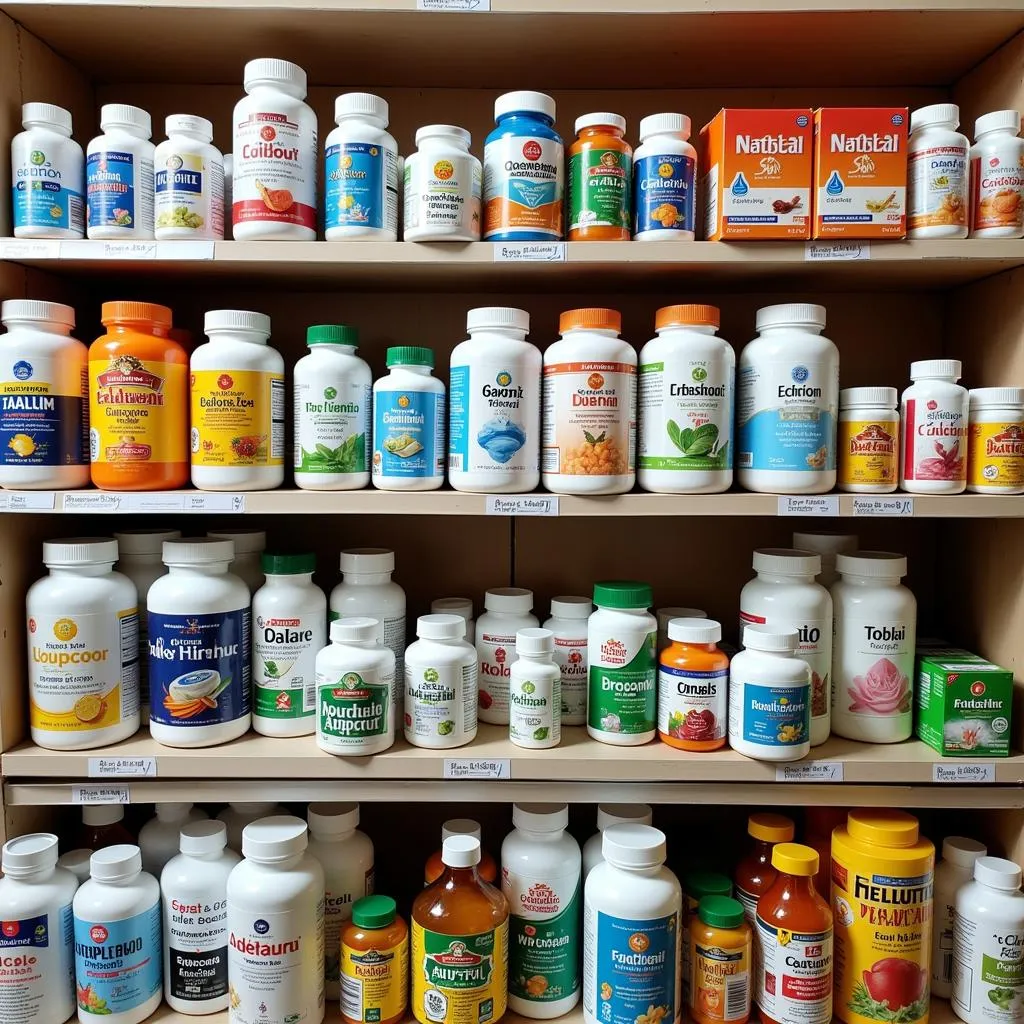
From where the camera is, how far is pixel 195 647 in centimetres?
117

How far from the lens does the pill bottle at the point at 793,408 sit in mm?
1141

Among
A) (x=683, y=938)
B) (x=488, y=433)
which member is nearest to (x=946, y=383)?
(x=488, y=433)

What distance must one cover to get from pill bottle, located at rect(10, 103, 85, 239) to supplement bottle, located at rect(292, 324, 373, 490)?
0.42 m

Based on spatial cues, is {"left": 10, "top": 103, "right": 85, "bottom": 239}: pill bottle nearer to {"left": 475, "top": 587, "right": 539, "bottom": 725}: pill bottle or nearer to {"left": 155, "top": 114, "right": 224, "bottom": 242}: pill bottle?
{"left": 155, "top": 114, "right": 224, "bottom": 242}: pill bottle

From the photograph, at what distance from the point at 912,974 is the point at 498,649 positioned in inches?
30.8

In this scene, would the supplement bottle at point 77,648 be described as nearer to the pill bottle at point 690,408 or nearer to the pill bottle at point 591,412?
the pill bottle at point 591,412

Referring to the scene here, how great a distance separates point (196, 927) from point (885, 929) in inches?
40.5

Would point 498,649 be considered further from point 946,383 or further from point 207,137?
point 207,137

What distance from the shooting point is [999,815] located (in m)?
1.27

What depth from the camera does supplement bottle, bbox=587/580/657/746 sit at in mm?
1195

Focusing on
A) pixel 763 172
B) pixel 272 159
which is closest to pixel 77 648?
pixel 272 159

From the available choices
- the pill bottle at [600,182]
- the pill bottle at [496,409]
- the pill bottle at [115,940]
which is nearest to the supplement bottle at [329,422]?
the pill bottle at [496,409]

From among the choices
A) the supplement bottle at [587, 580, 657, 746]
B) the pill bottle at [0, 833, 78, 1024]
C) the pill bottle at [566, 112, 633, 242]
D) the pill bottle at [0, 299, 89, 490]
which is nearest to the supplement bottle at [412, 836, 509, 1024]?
the supplement bottle at [587, 580, 657, 746]

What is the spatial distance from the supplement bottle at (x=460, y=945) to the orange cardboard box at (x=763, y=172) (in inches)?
39.7
